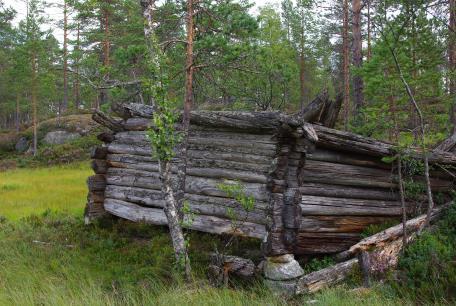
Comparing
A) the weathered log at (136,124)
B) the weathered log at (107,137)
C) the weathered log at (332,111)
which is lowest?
the weathered log at (107,137)

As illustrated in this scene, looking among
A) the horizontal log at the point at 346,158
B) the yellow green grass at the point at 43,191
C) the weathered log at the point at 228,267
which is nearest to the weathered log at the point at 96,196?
the yellow green grass at the point at 43,191

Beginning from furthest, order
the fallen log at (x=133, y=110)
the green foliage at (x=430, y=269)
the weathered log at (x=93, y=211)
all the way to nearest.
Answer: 1. the weathered log at (x=93, y=211)
2. the fallen log at (x=133, y=110)
3. the green foliage at (x=430, y=269)

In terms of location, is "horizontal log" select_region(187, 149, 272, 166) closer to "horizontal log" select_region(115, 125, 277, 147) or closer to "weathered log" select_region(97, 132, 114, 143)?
"horizontal log" select_region(115, 125, 277, 147)

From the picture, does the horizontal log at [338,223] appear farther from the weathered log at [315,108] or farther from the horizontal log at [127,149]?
the horizontal log at [127,149]

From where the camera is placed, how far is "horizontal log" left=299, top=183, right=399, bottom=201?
7566 millimetres

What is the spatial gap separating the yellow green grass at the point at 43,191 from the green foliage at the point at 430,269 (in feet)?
29.5

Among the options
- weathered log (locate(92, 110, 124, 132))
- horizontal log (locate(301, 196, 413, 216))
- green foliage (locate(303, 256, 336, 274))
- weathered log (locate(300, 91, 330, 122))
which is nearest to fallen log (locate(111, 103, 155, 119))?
weathered log (locate(92, 110, 124, 132))

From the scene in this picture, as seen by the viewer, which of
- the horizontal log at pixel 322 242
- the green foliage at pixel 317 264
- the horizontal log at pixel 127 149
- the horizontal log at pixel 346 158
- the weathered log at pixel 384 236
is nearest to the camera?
the weathered log at pixel 384 236

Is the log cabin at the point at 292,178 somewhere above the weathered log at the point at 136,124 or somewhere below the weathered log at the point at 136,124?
below

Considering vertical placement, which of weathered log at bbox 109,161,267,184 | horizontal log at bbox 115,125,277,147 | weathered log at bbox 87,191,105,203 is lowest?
weathered log at bbox 87,191,105,203

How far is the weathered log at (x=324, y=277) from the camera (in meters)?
6.21

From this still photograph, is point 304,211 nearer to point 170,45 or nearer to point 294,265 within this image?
point 294,265

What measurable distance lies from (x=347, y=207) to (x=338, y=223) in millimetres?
350

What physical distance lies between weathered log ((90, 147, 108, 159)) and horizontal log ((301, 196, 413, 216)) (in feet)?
17.9
